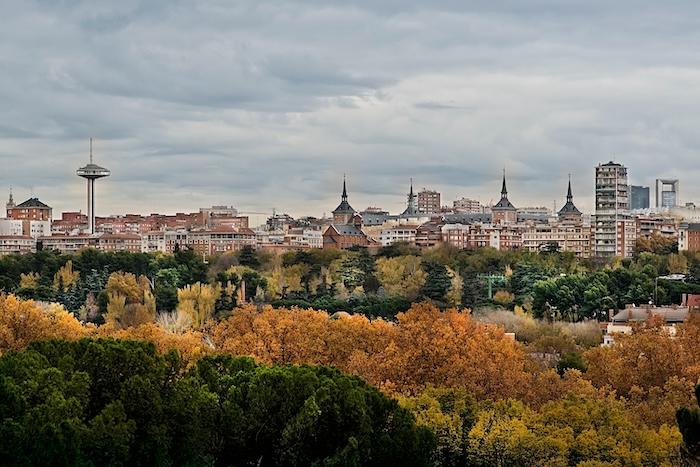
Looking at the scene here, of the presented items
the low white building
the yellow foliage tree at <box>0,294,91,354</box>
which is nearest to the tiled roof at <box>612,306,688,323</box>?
the yellow foliage tree at <box>0,294,91,354</box>

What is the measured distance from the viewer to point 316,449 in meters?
26.7

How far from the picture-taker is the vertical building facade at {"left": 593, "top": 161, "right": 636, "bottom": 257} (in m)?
117

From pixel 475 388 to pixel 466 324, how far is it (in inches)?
255

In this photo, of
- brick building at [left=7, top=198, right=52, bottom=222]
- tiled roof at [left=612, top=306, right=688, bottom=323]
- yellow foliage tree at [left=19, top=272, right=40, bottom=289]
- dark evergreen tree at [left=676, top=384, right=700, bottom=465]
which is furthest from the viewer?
brick building at [left=7, top=198, right=52, bottom=222]

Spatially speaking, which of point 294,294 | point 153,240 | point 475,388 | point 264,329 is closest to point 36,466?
point 475,388

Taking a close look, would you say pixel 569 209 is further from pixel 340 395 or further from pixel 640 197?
pixel 340 395

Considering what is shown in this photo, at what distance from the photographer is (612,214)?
119 meters

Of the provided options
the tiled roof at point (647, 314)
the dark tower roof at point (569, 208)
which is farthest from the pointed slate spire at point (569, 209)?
the tiled roof at point (647, 314)

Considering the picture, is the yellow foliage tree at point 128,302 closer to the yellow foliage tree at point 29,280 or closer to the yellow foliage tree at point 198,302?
the yellow foliage tree at point 198,302

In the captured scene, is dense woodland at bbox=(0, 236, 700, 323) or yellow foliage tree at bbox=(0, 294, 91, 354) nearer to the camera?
yellow foliage tree at bbox=(0, 294, 91, 354)

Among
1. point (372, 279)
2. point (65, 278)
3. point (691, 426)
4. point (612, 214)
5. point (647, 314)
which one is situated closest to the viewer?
point (691, 426)

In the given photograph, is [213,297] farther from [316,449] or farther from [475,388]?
[316,449]

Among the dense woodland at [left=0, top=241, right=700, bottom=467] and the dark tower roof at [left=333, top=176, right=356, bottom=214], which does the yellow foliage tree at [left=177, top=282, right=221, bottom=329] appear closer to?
the dense woodland at [left=0, top=241, right=700, bottom=467]

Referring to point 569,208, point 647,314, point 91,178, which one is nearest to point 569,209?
point 569,208
